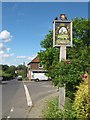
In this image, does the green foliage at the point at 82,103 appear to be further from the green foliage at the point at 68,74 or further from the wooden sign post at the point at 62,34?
the wooden sign post at the point at 62,34

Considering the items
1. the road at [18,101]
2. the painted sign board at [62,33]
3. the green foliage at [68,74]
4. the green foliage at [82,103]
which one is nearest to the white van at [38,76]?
the road at [18,101]

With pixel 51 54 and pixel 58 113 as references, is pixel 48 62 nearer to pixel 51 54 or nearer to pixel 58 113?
pixel 51 54

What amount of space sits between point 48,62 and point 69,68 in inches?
230

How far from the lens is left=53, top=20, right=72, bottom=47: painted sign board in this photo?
35.9 ft

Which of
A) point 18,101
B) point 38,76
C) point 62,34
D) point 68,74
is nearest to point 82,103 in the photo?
point 68,74

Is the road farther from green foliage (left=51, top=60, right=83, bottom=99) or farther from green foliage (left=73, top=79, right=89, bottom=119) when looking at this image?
green foliage (left=73, top=79, right=89, bottom=119)

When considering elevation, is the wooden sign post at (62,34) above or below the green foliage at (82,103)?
above

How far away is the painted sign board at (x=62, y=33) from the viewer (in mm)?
10930

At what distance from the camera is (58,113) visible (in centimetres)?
984

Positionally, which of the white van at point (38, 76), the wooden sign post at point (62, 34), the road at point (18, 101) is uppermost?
the wooden sign post at point (62, 34)

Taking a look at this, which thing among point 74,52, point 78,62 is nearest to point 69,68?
point 78,62

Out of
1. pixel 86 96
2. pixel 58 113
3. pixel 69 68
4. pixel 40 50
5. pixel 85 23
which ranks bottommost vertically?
pixel 58 113

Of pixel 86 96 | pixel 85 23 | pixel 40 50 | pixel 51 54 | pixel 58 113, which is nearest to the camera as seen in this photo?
pixel 86 96

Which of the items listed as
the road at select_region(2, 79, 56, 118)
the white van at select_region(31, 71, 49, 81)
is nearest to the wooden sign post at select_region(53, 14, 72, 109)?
the road at select_region(2, 79, 56, 118)
